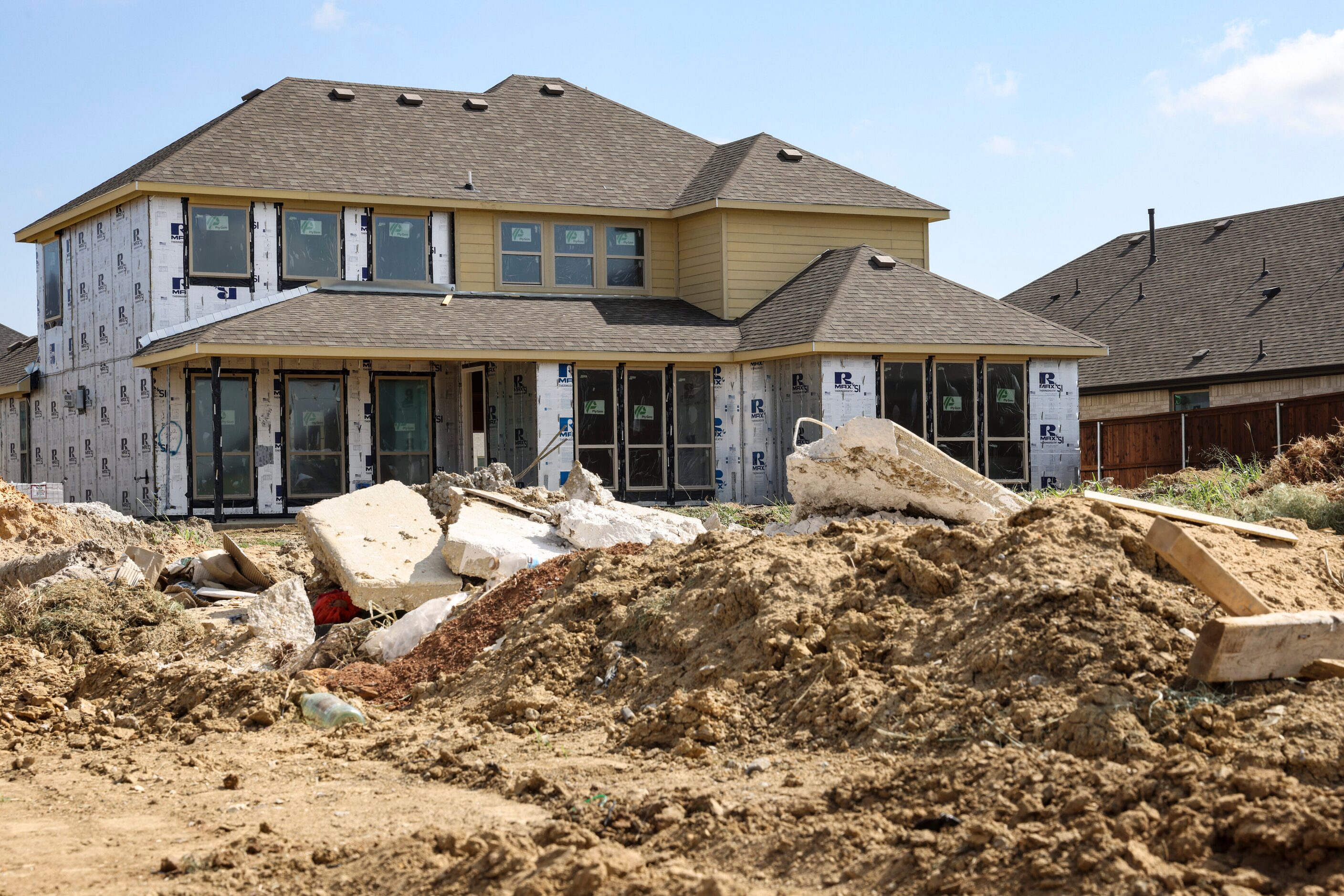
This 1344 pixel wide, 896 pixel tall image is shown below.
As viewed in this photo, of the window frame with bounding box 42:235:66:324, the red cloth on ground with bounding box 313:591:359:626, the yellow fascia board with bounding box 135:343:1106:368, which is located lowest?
the red cloth on ground with bounding box 313:591:359:626

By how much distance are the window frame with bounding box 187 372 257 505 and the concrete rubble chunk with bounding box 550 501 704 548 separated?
9.92m

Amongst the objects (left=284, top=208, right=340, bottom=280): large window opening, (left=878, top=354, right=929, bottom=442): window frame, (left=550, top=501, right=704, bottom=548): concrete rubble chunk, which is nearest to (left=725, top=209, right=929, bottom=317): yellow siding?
(left=878, top=354, right=929, bottom=442): window frame

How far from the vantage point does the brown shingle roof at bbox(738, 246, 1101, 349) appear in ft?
72.0

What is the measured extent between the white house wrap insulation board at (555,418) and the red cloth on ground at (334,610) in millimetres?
9942

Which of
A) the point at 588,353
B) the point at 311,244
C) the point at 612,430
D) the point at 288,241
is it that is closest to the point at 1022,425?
the point at 612,430

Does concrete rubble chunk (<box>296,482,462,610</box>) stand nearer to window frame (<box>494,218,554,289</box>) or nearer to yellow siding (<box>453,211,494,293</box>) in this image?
yellow siding (<box>453,211,494,293</box>)

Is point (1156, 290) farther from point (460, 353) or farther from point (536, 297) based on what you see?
point (460, 353)

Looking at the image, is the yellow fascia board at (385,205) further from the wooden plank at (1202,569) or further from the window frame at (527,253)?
the wooden plank at (1202,569)

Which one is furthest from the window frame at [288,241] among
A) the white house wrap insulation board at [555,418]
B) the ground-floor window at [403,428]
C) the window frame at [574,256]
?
the white house wrap insulation board at [555,418]

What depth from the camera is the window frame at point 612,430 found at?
72.5ft

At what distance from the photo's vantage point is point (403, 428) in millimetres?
23047

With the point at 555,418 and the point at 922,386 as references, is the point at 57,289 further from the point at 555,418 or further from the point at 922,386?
the point at 922,386

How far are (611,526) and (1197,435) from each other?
15698 millimetres

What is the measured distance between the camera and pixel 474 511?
41.9 ft
